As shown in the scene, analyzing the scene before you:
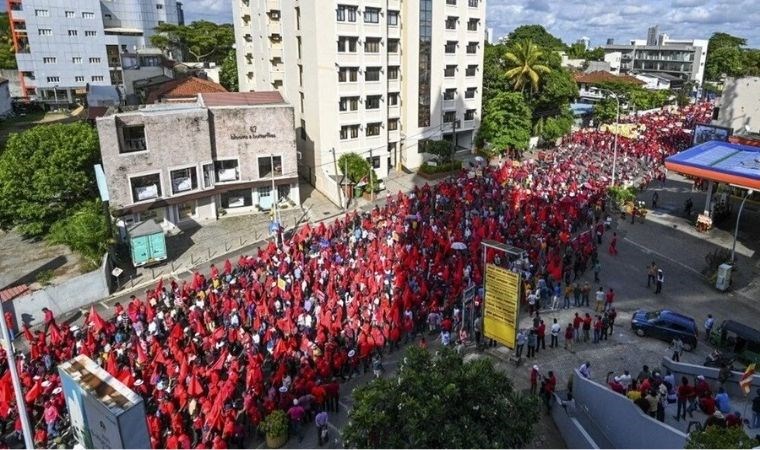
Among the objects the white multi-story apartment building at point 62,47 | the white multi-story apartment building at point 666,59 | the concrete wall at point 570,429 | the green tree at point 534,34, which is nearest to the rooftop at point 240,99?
the concrete wall at point 570,429

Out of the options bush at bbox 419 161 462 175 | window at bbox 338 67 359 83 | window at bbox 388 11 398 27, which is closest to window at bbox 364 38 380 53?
window at bbox 338 67 359 83

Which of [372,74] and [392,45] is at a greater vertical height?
[392,45]

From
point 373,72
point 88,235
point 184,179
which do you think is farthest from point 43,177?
point 373,72

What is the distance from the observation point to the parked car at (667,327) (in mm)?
19766

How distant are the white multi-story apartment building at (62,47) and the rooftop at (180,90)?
27325 millimetres

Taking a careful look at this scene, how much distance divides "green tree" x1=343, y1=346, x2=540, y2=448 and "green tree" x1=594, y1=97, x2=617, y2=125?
195ft

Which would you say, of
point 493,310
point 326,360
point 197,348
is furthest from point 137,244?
point 493,310

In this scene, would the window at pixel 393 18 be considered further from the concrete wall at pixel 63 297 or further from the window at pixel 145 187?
the concrete wall at pixel 63 297

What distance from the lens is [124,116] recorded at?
2978 centimetres

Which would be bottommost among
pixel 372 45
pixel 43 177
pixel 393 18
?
pixel 43 177

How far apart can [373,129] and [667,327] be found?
28566 millimetres

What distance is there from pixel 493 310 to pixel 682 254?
16.6m

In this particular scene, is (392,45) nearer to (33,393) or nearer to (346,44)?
(346,44)

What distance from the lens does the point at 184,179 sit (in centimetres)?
3278
